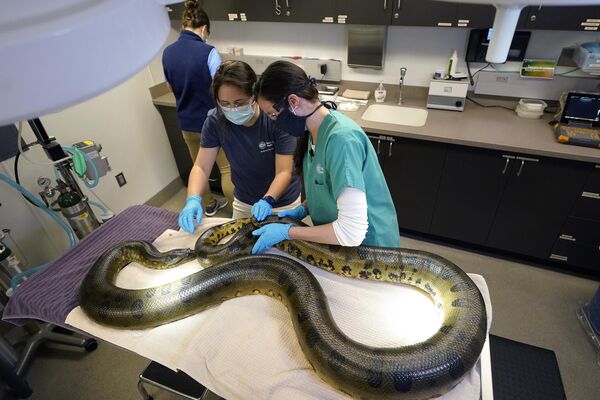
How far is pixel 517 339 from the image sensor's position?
235 cm

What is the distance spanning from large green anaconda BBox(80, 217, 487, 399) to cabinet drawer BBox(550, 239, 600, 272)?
1781 mm

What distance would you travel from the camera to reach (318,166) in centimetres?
146

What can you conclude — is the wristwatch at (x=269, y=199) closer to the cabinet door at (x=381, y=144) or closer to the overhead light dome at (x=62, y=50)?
the cabinet door at (x=381, y=144)

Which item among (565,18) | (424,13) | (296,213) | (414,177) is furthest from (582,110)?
(296,213)

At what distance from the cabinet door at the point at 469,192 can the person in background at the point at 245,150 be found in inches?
52.1

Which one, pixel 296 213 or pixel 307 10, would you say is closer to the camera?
pixel 296 213

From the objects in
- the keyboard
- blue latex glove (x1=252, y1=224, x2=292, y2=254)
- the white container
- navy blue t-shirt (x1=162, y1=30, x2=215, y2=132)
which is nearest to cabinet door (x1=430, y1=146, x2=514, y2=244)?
the keyboard

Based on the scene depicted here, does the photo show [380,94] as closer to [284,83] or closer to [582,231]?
[582,231]

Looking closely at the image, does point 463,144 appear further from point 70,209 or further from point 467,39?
point 70,209

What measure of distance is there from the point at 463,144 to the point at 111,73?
8.47 feet

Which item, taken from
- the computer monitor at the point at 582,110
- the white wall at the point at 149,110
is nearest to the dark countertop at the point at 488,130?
the computer monitor at the point at 582,110

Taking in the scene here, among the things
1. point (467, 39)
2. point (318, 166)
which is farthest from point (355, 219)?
point (467, 39)

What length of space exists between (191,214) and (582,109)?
2.75m

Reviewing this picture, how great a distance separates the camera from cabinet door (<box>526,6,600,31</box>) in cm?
217
